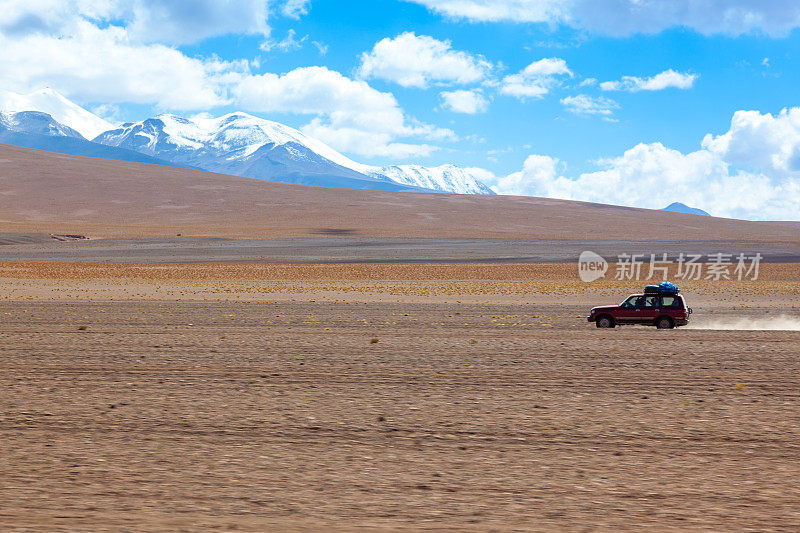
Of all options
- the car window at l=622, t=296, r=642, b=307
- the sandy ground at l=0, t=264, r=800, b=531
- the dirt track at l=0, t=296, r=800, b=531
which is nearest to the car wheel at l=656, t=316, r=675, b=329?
the car window at l=622, t=296, r=642, b=307

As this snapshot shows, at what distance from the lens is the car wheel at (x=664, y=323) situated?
19.5m

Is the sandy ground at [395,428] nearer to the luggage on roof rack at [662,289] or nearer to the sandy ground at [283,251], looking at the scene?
the luggage on roof rack at [662,289]

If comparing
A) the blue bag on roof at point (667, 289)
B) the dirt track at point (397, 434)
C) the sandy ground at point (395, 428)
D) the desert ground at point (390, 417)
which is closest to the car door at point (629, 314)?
the desert ground at point (390, 417)

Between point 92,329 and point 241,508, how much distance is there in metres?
13.7

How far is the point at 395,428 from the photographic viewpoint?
26.8 feet

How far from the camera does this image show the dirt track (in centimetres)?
568

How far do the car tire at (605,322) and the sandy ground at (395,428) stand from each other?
1.18m

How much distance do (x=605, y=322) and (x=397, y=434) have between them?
516 inches

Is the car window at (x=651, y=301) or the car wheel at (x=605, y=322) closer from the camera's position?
the car wheel at (x=605, y=322)

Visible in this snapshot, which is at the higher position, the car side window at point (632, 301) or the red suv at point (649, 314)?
the car side window at point (632, 301)

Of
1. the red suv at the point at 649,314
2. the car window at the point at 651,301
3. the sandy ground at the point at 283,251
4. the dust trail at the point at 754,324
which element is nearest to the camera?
the red suv at the point at 649,314

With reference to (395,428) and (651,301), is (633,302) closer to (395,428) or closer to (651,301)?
(651,301)

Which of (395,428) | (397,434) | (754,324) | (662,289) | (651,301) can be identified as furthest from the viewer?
(754,324)

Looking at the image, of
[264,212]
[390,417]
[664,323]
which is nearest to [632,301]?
[664,323]
